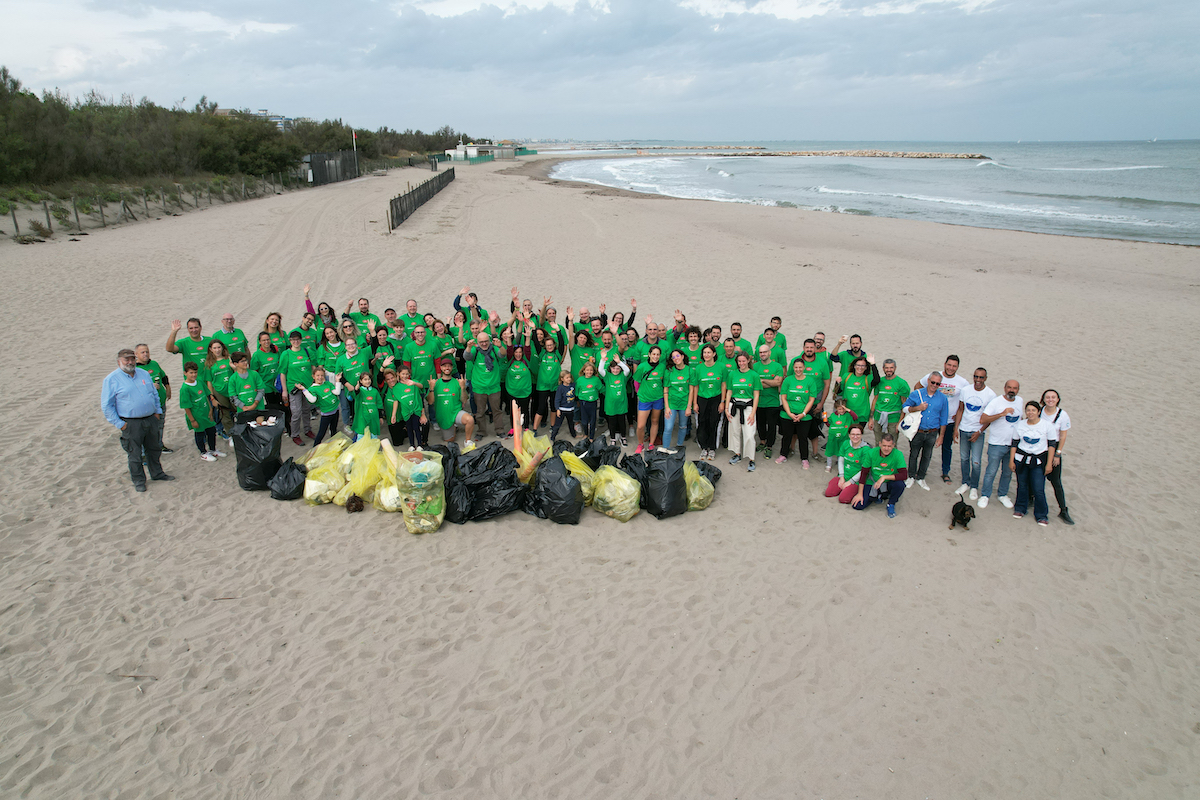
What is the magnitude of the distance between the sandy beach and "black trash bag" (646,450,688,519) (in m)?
0.16

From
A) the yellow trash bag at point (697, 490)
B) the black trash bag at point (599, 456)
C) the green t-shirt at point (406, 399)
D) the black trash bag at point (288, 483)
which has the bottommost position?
the yellow trash bag at point (697, 490)

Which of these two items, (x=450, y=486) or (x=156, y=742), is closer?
(x=156, y=742)

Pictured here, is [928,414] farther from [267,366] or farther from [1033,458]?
[267,366]

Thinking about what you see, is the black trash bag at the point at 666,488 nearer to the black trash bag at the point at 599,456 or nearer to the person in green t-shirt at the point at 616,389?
the black trash bag at the point at 599,456

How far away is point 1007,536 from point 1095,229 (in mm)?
26873

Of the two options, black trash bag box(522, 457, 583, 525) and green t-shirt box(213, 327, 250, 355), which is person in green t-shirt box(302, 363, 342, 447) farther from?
black trash bag box(522, 457, 583, 525)

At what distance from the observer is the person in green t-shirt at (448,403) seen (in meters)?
7.28

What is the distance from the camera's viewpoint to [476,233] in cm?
2228

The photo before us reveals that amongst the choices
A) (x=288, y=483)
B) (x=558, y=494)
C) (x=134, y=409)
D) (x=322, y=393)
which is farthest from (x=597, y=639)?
(x=134, y=409)

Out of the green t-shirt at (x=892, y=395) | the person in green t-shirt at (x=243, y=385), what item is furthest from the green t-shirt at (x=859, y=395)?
the person in green t-shirt at (x=243, y=385)

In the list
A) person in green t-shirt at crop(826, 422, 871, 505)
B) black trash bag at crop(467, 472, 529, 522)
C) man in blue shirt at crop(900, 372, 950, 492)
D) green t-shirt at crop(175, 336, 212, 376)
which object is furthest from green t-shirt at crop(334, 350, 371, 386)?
man in blue shirt at crop(900, 372, 950, 492)

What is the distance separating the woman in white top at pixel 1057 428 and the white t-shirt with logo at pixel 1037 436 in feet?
0.17

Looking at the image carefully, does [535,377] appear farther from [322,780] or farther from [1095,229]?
[1095,229]

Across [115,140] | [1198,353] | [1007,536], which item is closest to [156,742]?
[1007,536]
